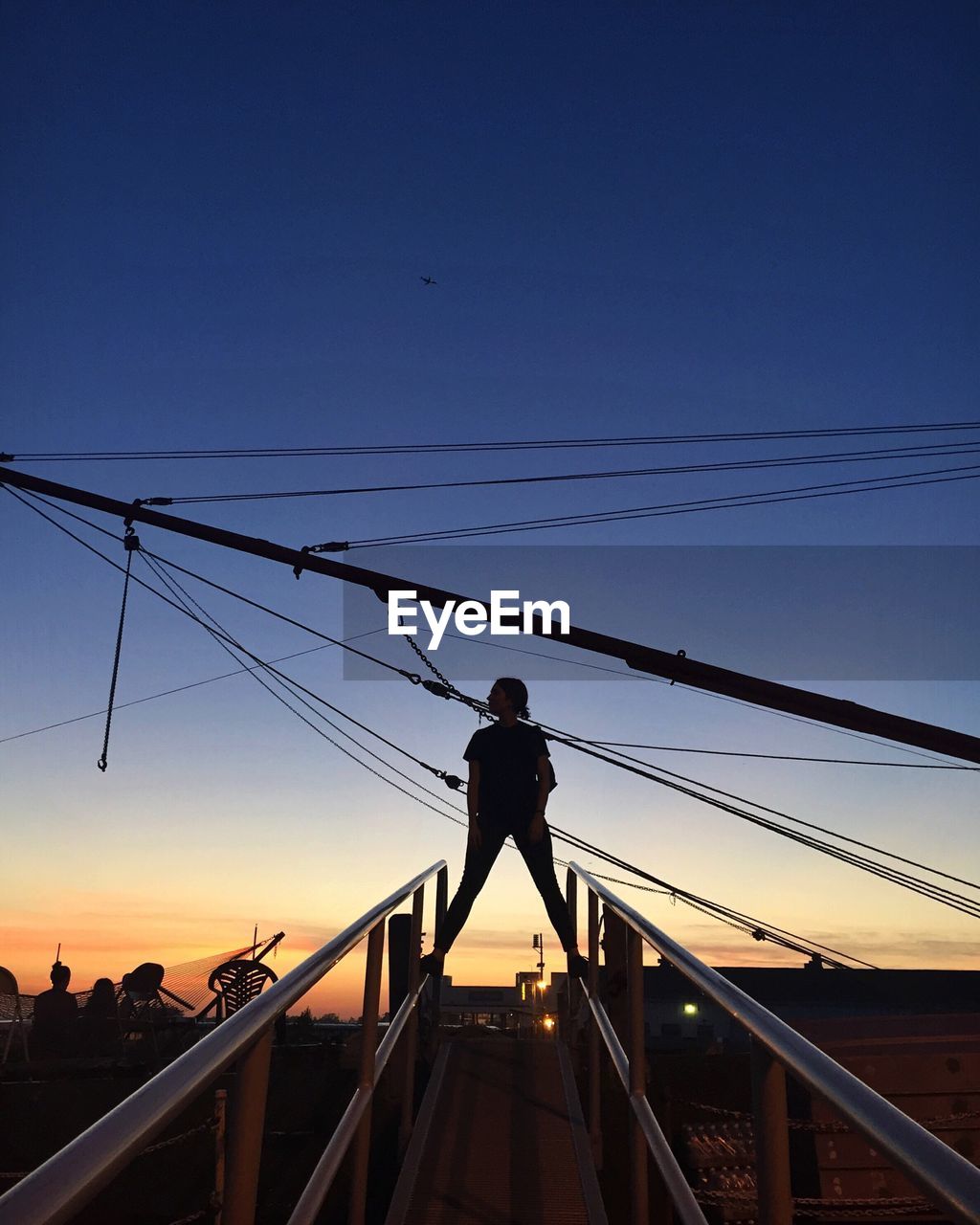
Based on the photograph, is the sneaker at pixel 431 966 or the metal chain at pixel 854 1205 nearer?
the metal chain at pixel 854 1205

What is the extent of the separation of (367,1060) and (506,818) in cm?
331

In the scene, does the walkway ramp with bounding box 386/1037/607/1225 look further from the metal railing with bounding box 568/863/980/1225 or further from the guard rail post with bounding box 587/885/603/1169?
the metal railing with bounding box 568/863/980/1225

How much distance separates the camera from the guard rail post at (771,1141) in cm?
197

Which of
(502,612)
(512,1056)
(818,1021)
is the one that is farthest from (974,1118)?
(502,612)

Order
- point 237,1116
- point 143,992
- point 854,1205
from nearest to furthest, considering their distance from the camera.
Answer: point 237,1116
point 854,1205
point 143,992

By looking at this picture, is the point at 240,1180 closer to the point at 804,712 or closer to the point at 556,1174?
the point at 556,1174

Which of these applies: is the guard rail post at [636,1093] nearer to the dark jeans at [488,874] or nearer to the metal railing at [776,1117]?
the metal railing at [776,1117]

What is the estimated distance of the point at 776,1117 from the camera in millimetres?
2008

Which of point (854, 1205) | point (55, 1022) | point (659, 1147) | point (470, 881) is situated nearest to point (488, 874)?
point (470, 881)

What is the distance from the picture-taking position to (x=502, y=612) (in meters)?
14.2

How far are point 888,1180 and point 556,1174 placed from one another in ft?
5.00

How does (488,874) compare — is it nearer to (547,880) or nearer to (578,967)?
(547,880)

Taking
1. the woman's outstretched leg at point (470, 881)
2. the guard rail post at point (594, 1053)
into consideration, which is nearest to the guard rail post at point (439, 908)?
the woman's outstretched leg at point (470, 881)

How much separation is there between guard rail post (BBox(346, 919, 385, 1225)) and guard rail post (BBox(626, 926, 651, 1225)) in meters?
0.95
